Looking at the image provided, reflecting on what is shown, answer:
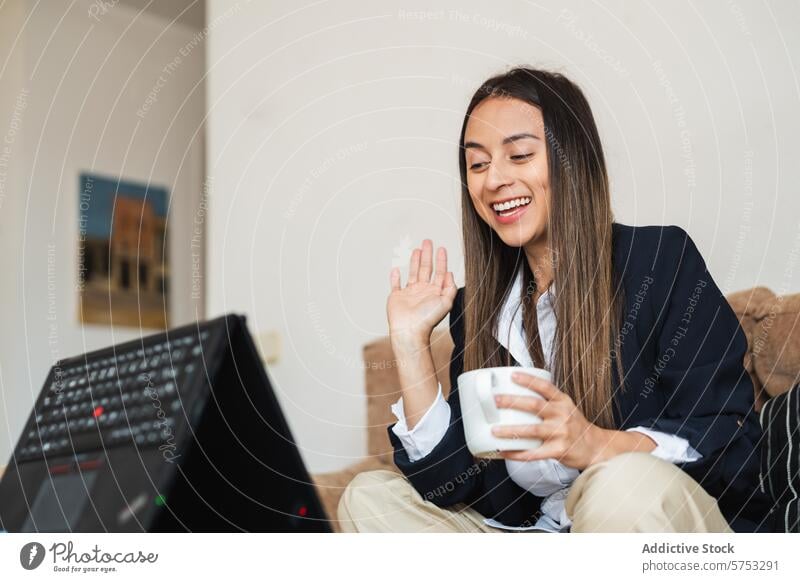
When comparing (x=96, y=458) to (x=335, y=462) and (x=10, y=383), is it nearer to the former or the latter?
(x=335, y=462)

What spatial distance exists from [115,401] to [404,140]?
0.70 meters

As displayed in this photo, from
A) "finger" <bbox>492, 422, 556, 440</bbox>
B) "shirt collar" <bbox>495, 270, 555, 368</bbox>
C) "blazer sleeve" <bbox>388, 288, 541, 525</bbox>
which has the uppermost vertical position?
"shirt collar" <bbox>495, 270, 555, 368</bbox>

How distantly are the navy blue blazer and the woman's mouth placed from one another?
0.27 ft

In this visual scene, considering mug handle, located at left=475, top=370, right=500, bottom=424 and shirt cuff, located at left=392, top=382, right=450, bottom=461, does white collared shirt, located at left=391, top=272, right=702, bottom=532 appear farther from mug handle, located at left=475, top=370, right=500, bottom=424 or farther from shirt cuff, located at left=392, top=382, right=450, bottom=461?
mug handle, located at left=475, top=370, right=500, bottom=424

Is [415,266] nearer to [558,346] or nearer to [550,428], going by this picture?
[558,346]

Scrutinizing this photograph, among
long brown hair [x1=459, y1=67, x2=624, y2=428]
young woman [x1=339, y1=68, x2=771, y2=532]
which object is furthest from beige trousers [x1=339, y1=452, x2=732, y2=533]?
long brown hair [x1=459, y1=67, x2=624, y2=428]

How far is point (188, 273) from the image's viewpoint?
79.2 inches

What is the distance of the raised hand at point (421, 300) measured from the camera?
0.79m

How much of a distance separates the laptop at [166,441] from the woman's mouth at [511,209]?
1.32 feet

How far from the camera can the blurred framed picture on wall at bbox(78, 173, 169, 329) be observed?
1.80 m

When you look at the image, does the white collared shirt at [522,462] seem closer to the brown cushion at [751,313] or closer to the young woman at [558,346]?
the young woman at [558,346]

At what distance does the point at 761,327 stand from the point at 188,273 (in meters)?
1.45

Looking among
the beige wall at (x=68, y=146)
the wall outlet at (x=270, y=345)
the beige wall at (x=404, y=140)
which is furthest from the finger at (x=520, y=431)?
the beige wall at (x=68, y=146)
